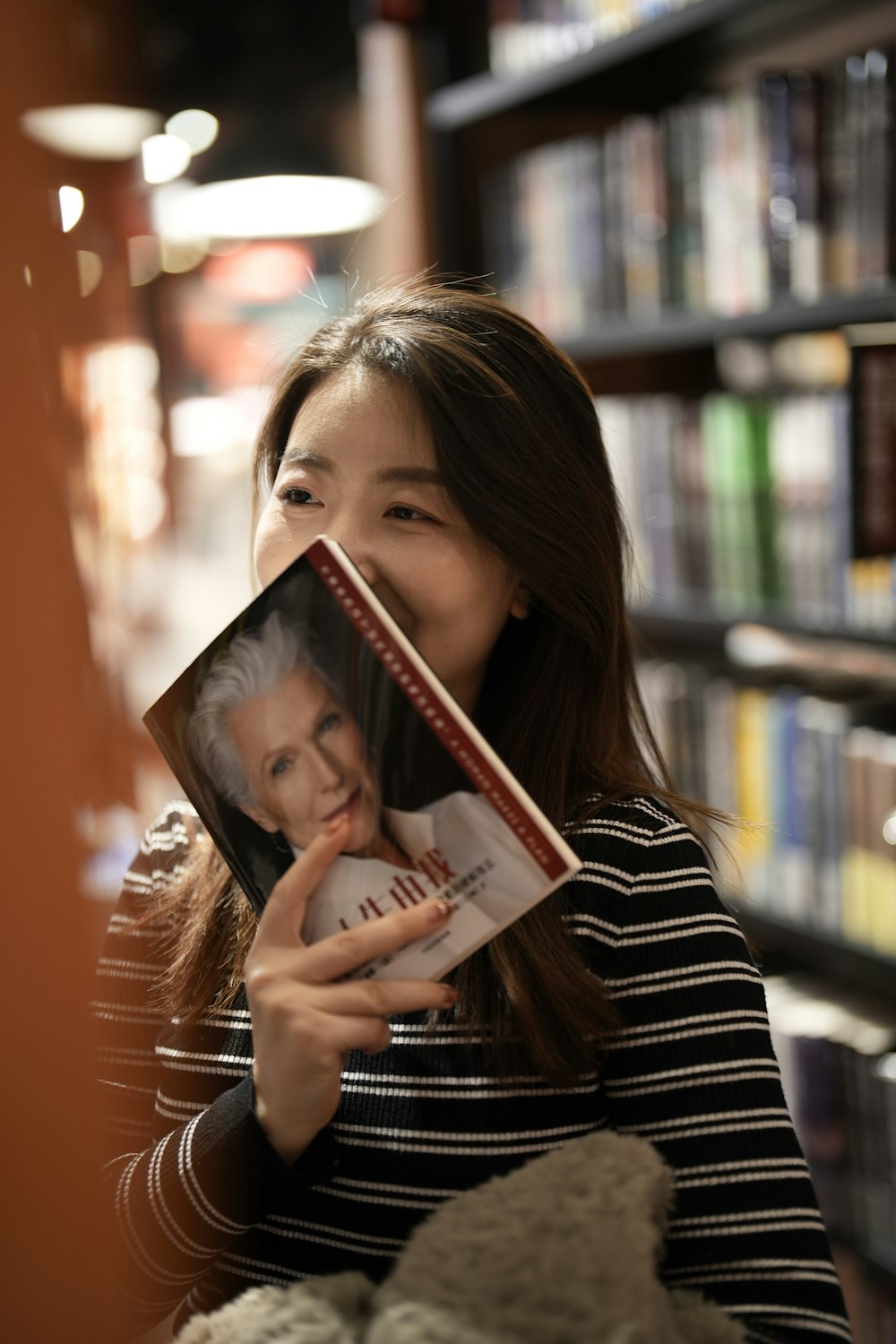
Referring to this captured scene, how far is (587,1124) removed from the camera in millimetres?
715

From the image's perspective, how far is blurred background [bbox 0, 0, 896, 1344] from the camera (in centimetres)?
19

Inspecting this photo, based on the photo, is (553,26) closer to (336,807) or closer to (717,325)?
(717,325)

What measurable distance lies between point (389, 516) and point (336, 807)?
0.27 meters

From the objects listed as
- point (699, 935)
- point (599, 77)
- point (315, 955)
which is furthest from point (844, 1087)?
point (599, 77)

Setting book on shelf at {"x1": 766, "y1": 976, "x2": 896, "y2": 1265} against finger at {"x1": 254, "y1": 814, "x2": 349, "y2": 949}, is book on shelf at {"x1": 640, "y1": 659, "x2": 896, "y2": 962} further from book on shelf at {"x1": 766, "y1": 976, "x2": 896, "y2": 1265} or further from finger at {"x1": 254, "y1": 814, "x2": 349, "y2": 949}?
finger at {"x1": 254, "y1": 814, "x2": 349, "y2": 949}

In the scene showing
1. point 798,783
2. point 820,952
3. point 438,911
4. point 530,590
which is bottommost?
point 820,952

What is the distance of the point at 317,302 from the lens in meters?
1.08

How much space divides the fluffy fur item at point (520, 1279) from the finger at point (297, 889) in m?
0.15

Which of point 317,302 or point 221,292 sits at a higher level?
point 221,292

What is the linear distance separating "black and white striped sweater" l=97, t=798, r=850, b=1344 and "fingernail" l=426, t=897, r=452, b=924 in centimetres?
15

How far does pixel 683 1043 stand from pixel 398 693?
0.29m

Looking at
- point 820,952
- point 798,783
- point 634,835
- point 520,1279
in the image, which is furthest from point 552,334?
point 520,1279

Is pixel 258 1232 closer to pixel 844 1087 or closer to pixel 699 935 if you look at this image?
pixel 699 935

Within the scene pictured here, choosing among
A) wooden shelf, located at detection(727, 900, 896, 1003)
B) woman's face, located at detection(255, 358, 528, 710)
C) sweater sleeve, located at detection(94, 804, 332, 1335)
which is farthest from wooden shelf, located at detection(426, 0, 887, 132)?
sweater sleeve, located at detection(94, 804, 332, 1335)
